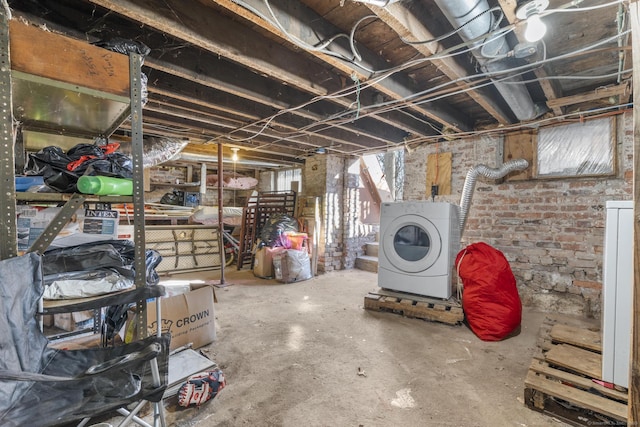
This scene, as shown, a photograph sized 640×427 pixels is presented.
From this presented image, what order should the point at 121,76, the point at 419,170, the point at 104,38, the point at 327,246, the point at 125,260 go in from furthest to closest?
the point at 327,246 < the point at 419,170 < the point at 104,38 < the point at 125,260 < the point at 121,76

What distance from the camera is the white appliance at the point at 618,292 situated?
1.45m

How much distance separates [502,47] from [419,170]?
2.40 metres

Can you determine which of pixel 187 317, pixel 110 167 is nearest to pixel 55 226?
pixel 110 167

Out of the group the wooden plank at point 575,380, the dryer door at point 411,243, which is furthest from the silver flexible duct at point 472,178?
the wooden plank at point 575,380

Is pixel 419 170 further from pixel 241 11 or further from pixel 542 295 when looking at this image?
pixel 241 11

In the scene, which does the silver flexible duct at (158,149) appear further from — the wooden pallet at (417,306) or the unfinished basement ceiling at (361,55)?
the wooden pallet at (417,306)

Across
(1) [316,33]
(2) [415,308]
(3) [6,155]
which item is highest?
(1) [316,33]

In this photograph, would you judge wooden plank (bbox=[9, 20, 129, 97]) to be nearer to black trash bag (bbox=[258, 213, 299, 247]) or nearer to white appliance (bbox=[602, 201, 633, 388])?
white appliance (bbox=[602, 201, 633, 388])

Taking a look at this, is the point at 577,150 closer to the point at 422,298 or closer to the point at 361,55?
the point at 422,298

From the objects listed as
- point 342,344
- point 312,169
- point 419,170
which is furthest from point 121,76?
point 312,169

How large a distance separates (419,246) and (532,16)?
2194 mm

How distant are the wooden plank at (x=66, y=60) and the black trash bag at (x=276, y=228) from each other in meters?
3.62

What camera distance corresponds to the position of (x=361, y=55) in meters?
2.03

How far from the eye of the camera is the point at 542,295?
3227mm
